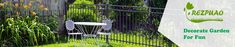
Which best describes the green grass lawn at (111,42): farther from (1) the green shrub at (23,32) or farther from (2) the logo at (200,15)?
(2) the logo at (200,15)

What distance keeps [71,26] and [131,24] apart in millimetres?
1860

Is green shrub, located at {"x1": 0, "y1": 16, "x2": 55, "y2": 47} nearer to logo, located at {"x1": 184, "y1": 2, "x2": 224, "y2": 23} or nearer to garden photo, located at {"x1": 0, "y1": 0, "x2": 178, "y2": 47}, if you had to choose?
garden photo, located at {"x1": 0, "y1": 0, "x2": 178, "y2": 47}

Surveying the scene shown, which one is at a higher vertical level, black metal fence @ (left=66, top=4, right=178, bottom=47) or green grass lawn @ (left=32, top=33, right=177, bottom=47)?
black metal fence @ (left=66, top=4, right=178, bottom=47)

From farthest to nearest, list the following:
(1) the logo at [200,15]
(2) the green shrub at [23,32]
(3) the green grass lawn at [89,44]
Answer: (3) the green grass lawn at [89,44], (2) the green shrub at [23,32], (1) the logo at [200,15]

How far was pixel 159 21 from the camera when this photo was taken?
500 inches

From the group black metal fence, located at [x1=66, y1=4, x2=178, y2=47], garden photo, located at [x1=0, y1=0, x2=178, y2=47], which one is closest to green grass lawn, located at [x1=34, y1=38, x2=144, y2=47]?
garden photo, located at [x1=0, y1=0, x2=178, y2=47]

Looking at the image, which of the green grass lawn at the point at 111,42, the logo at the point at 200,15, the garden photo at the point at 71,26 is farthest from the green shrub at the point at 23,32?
the logo at the point at 200,15

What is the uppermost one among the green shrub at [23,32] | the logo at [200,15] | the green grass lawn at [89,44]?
the logo at [200,15]

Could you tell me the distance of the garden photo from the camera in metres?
12.9

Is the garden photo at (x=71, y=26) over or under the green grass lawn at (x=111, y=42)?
over

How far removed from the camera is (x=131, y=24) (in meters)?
14.1

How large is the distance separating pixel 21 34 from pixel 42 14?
4.69ft

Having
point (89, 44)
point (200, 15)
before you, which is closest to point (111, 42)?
point (89, 44)

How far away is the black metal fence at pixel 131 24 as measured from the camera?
42.4 feet
